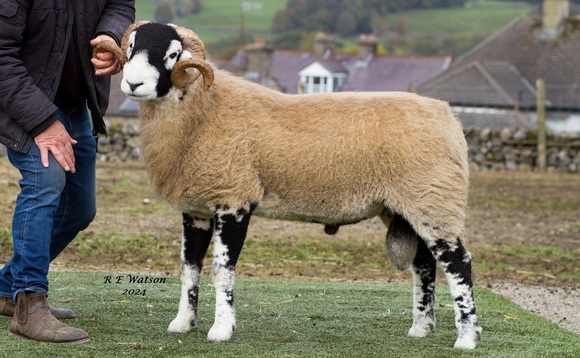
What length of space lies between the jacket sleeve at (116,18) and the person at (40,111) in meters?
0.01

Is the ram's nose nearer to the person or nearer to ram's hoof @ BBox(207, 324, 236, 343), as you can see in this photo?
the person

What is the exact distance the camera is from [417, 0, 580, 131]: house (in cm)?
4675

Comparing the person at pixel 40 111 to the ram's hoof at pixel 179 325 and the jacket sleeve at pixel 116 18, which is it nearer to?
the jacket sleeve at pixel 116 18

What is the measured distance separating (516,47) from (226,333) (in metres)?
49.0

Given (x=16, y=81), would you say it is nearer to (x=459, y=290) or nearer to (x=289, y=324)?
(x=289, y=324)

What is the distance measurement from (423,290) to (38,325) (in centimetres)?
264

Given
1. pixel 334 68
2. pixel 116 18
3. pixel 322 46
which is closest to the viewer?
pixel 116 18

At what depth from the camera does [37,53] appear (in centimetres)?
650

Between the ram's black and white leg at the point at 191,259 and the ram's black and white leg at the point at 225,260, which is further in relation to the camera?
the ram's black and white leg at the point at 191,259

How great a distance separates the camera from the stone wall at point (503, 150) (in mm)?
25578

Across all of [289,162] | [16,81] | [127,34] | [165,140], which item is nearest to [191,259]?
[165,140]

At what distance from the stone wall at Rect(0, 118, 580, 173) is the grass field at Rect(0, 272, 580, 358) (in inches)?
646

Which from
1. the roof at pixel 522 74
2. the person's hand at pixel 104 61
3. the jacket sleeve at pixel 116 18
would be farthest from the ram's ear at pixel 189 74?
the roof at pixel 522 74

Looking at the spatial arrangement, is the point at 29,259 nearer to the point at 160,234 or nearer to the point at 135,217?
the point at 160,234
